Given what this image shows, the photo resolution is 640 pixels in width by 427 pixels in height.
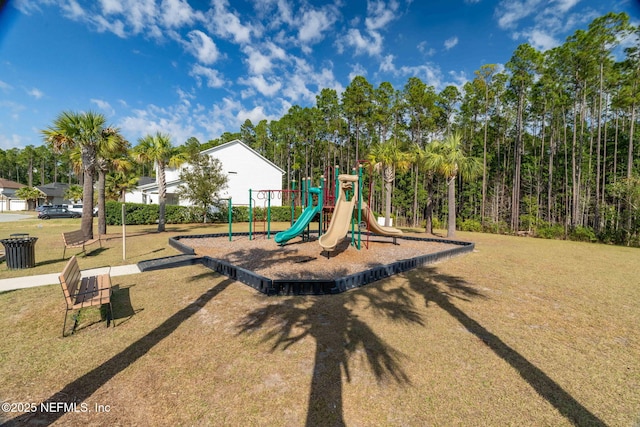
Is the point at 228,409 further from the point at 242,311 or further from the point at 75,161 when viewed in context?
the point at 75,161

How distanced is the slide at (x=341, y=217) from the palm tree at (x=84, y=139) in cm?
1134

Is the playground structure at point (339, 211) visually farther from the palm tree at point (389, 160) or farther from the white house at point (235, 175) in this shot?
the white house at point (235, 175)

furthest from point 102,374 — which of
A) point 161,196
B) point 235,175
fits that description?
point 235,175

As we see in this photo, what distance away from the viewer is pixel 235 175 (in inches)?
1207

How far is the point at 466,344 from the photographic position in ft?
13.9

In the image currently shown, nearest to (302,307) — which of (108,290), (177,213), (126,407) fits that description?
(126,407)

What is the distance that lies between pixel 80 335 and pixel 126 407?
7.74ft

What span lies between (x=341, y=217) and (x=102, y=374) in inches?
346

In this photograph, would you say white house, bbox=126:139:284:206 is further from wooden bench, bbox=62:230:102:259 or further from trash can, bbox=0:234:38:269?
trash can, bbox=0:234:38:269

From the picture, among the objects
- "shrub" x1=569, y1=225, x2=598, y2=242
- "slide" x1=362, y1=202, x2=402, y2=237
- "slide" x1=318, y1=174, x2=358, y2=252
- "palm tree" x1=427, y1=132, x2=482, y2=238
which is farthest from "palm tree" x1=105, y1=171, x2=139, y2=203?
"shrub" x1=569, y1=225, x2=598, y2=242

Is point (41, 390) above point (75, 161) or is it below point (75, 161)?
below

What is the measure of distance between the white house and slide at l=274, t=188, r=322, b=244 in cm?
1694

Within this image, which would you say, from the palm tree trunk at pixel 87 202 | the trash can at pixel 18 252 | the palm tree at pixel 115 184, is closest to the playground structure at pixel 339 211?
the trash can at pixel 18 252

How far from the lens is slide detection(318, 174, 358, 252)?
9711 millimetres
